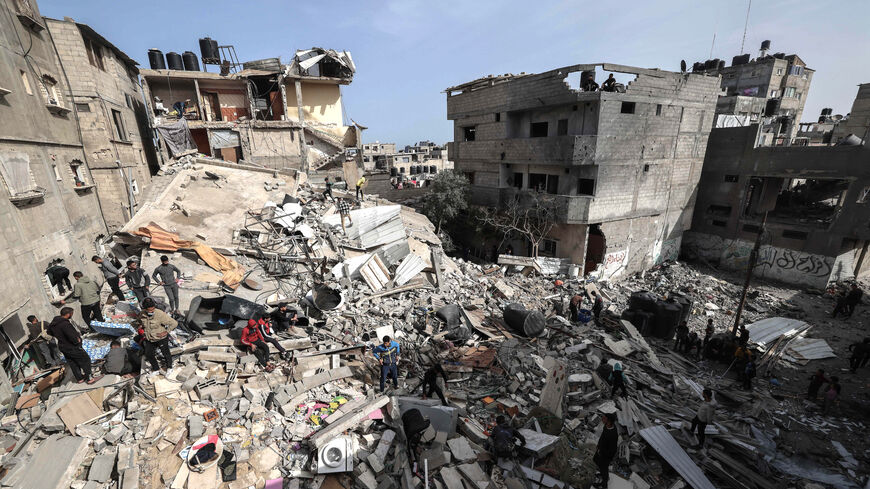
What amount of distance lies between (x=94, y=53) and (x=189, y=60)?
33.1ft

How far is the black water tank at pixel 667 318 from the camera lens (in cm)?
1286

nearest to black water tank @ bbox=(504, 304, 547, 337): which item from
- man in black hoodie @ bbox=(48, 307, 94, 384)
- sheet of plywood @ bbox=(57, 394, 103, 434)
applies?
sheet of plywood @ bbox=(57, 394, 103, 434)

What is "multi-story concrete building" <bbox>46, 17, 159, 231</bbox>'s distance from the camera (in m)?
12.8

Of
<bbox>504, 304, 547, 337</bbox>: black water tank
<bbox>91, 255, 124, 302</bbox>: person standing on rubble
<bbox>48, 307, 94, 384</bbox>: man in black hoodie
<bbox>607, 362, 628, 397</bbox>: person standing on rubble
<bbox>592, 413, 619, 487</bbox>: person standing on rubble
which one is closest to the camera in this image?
<bbox>592, 413, 619, 487</bbox>: person standing on rubble

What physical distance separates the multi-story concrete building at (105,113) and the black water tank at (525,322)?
16.1m

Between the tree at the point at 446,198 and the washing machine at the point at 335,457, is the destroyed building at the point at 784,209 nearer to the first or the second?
the tree at the point at 446,198

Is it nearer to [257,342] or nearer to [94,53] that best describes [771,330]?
[257,342]

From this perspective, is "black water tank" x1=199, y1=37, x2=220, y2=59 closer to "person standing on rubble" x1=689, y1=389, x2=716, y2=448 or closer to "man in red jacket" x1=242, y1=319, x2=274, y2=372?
"man in red jacket" x1=242, y1=319, x2=274, y2=372

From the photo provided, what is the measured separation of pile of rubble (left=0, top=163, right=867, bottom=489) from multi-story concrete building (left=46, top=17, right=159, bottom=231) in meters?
5.58

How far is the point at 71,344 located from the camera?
6422 mm

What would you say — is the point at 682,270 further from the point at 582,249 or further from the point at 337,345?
the point at 337,345

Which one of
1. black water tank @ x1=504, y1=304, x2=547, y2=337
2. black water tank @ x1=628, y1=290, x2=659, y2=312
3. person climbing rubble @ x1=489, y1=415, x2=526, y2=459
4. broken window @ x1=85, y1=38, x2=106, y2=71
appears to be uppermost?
broken window @ x1=85, y1=38, x2=106, y2=71

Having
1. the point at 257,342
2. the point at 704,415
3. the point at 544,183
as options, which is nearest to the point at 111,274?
the point at 257,342

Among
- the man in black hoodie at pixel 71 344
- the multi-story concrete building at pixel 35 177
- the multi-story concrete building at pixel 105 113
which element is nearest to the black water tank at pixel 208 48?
the multi-story concrete building at pixel 105 113
